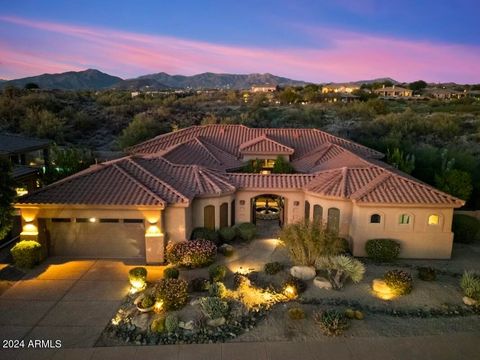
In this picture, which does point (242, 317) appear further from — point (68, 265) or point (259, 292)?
point (68, 265)

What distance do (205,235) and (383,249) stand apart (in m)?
8.98

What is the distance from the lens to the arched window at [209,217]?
854 inches

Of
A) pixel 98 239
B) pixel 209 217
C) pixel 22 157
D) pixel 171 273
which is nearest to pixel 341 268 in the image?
pixel 171 273

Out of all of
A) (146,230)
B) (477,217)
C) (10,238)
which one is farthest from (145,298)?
(477,217)

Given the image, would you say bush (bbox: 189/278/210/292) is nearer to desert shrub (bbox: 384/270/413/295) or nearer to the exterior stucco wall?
desert shrub (bbox: 384/270/413/295)

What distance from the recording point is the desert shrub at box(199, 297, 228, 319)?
1353 cm

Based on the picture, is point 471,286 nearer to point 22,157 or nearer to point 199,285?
point 199,285

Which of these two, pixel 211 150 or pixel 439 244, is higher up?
pixel 211 150

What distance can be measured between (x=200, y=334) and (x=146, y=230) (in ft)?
24.0

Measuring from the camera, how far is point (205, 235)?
20781 mm

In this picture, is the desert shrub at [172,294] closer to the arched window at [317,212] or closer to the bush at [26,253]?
the bush at [26,253]

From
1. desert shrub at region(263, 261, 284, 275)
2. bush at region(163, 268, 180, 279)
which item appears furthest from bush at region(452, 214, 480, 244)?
bush at region(163, 268, 180, 279)

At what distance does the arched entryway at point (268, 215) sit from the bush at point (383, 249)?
19.2 ft

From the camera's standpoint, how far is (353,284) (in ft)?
55.4
